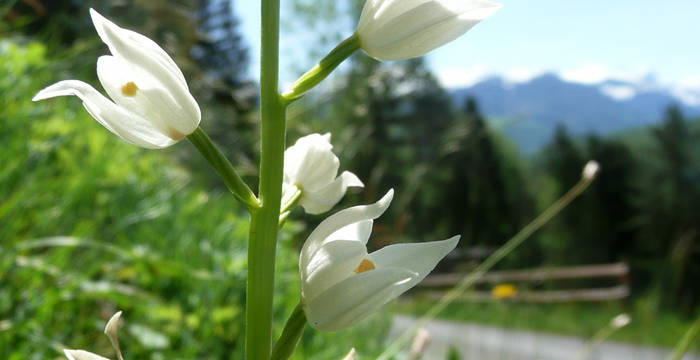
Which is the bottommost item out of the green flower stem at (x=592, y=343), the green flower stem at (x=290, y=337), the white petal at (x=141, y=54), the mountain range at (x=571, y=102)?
the mountain range at (x=571, y=102)

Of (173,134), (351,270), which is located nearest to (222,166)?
(173,134)

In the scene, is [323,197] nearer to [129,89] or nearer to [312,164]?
[312,164]

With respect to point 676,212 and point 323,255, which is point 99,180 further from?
point 676,212

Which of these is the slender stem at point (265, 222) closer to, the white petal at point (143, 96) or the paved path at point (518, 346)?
the white petal at point (143, 96)

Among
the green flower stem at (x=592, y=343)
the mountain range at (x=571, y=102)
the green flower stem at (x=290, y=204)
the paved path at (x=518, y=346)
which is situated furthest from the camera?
the mountain range at (x=571, y=102)

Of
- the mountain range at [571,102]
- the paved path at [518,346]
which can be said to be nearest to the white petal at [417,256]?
the paved path at [518,346]

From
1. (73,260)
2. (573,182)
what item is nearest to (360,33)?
(73,260)
